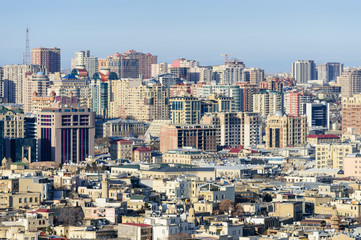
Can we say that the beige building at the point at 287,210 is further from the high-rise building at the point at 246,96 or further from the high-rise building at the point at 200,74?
the high-rise building at the point at 200,74

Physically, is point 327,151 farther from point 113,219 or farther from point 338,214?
point 113,219

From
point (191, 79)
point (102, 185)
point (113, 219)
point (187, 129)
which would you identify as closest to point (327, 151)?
point (187, 129)

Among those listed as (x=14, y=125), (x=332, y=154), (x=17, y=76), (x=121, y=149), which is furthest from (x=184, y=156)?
(x=17, y=76)

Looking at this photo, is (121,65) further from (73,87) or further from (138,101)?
(138,101)

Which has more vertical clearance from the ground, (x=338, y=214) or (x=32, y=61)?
(x=32, y=61)

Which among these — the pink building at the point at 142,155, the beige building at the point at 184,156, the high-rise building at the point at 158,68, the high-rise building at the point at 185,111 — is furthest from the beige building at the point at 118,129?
the high-rise building at the point at 158,68

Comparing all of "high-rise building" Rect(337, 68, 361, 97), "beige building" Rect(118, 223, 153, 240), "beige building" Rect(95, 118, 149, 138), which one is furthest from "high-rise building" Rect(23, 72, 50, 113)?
"beige building" Rect(118, 223, 153, 240)
